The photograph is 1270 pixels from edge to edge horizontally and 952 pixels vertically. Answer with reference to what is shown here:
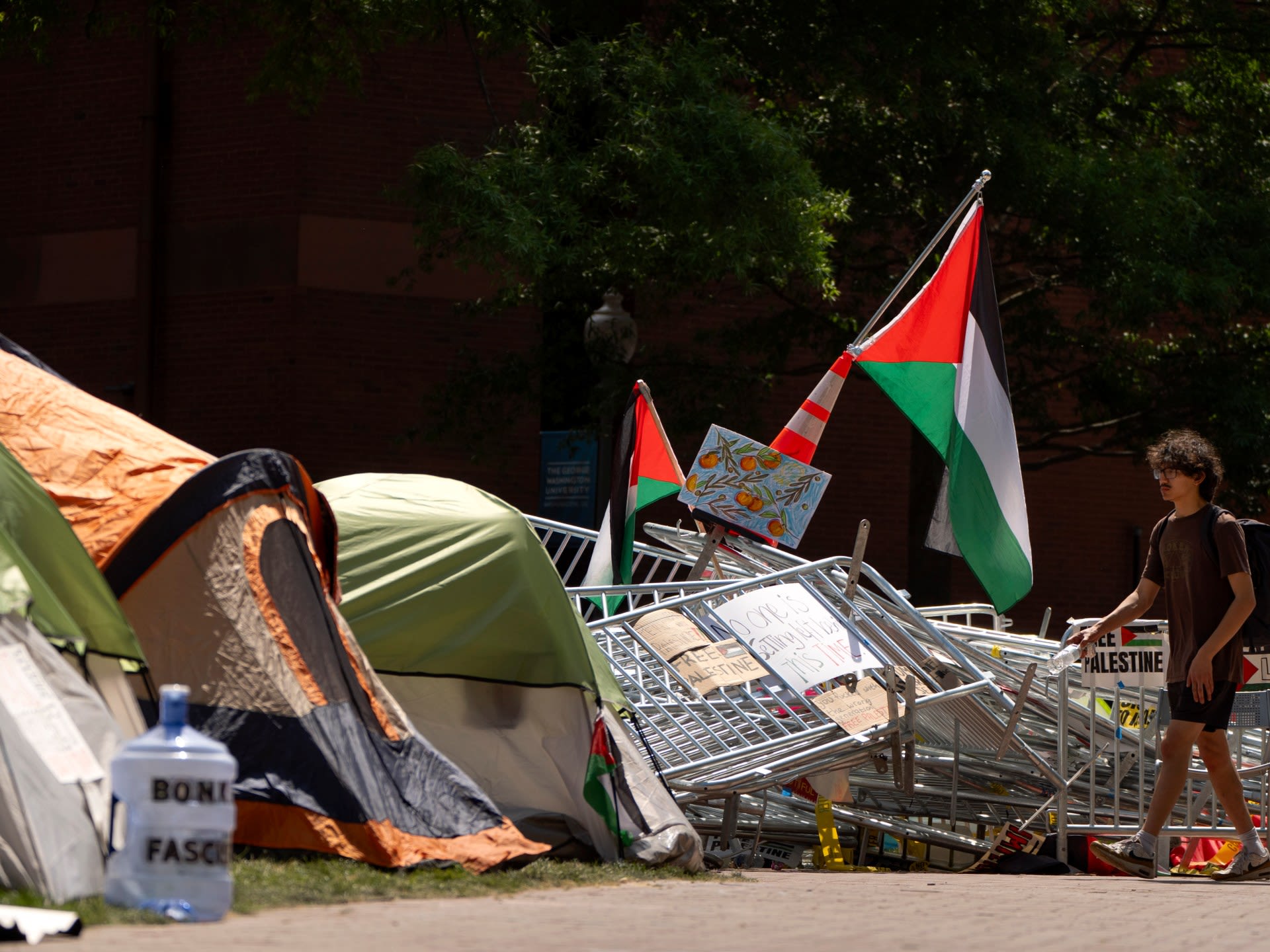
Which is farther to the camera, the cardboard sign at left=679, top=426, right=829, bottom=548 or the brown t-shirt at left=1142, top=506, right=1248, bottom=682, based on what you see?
the cardboard sign at left=679, top=426, right=829, bottom=548

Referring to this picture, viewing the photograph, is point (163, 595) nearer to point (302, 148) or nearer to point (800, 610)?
point (800, 610)

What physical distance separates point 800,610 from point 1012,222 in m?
10.9

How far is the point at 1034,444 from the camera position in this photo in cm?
1719

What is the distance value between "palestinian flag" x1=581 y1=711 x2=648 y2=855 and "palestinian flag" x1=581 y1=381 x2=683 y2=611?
2560mm

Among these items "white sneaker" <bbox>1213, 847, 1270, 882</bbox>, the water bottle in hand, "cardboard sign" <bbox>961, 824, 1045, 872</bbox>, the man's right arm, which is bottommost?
"cardboard sign" <bbox>961, 824, 1045, 872</bbox>

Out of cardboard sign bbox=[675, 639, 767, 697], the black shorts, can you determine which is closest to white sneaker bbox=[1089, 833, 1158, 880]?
the black shorts

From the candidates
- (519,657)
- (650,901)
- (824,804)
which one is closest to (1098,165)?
(824,804)

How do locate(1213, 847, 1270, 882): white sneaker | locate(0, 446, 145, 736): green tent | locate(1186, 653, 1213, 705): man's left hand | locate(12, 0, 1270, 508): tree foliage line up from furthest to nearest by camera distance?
1. locate(12, 0, 1270, 508): tree foliage
2. locate(1213, 847, 1270, 882): white sneaker
3. locate(1186, 653, 1213, 705): man's left hand
4. locate(0, 446, 145, 736): green tent

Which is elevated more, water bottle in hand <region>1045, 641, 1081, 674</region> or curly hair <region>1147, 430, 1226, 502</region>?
curly hair <region>1147, 430, 1226, 502</region>

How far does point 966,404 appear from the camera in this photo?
374 inches

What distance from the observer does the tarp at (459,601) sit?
6.83m

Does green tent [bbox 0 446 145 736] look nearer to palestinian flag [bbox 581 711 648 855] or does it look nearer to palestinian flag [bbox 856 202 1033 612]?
palestinian flag [bbox 581 711 648 855]

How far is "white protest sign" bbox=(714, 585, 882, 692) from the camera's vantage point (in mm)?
7789

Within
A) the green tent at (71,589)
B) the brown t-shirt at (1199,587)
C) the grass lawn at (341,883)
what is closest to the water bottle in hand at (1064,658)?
the brown t-shirt at (1199,587)
